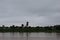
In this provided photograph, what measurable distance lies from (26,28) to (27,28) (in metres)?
0.55

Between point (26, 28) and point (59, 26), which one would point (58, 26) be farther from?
point (26, 28)

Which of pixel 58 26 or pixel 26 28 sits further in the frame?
pixel 58 26

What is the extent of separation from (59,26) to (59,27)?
707 mm

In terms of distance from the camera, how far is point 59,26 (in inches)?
2256

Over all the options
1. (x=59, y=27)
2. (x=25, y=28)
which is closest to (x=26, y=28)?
(x=25, y=28)

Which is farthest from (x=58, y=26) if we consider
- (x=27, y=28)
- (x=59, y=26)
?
(x=27, y=28)

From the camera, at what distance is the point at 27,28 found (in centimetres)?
5075

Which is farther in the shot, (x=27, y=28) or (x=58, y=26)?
(x=58, y=26)

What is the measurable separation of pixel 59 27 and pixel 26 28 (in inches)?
500

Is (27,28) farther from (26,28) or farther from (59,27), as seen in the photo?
(59,27)

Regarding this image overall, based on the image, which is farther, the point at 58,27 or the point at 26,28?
the point at 58,27

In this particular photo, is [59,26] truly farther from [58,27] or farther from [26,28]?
[26,28]

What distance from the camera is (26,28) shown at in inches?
1980

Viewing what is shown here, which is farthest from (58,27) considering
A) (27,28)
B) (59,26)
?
(27,28)
